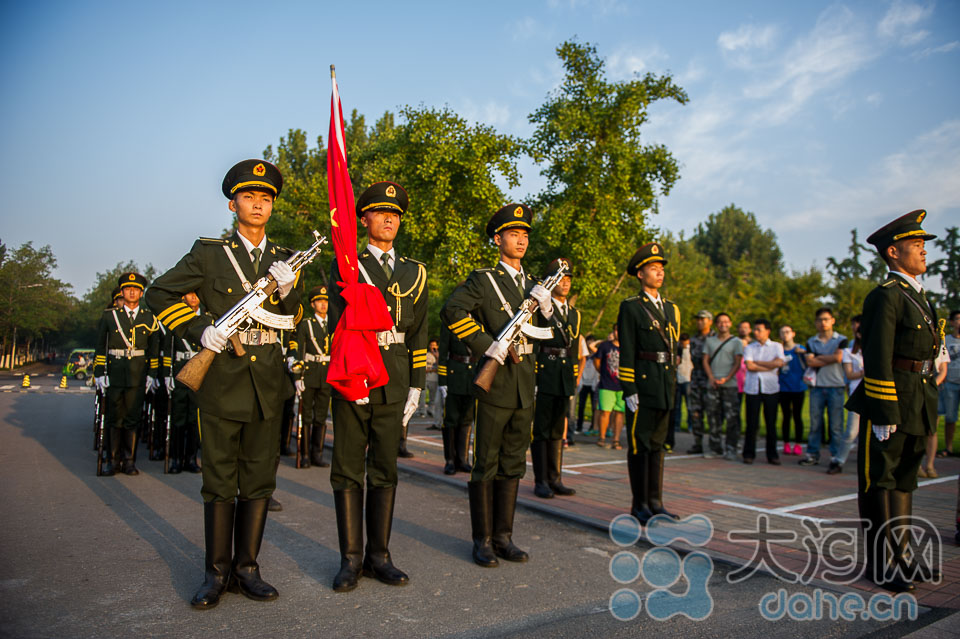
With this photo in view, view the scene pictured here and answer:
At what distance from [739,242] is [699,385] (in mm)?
76187

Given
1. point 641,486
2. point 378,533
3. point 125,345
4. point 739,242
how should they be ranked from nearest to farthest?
point 378,533, point 641,486, point 125,345, point 739,242

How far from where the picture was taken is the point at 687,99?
29.8 meters

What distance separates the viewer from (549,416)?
7.49m

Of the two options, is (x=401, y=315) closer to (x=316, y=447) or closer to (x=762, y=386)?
(x=316, y=447)

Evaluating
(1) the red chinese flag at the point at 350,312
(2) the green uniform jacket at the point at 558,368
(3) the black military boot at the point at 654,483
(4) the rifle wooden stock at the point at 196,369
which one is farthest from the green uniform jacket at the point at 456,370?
(4) the rifle wooden stock at the point at 196,369

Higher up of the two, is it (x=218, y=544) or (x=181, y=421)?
(x=181, y=421)

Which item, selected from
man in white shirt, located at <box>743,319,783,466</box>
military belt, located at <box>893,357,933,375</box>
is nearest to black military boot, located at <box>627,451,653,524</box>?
military belt, located at <box>893,357,933,375</box>

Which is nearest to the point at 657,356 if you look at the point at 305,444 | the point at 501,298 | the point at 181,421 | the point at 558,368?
→ the point at 558,368

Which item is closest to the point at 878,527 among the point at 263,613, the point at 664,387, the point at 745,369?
the point at 664,387

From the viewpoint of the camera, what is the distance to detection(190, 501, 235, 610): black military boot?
380cm

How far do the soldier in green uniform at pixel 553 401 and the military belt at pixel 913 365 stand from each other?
3.19 meters

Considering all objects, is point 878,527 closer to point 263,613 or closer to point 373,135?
point 263,613

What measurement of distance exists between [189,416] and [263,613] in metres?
5.09

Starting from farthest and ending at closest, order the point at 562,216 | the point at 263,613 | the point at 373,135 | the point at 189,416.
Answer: the point at 373,135, the point at 562,216, the point at 189,416, the point at 263,613
